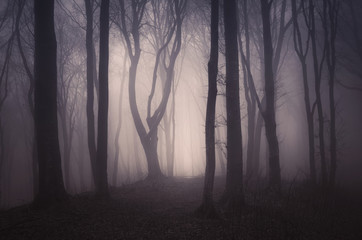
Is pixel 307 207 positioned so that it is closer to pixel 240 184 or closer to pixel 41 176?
pixel 240 184

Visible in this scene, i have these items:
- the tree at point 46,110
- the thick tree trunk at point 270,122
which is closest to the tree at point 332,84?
the thick tree trunk at point 270,122

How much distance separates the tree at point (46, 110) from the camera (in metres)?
7.07

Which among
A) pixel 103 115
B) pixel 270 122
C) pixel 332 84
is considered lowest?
pixel 270 122

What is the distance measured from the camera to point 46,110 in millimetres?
7309

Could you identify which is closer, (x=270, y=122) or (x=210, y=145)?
(x=210, y=145)

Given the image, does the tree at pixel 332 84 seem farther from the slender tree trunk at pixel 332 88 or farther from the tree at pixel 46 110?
the tree at pixel 46 110

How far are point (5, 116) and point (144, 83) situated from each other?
20131 mm

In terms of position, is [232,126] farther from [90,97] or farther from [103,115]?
[90,97]

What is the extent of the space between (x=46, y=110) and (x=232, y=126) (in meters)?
5.85

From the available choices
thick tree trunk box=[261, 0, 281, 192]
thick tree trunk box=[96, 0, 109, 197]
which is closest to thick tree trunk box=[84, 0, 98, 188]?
thick tree trunk box=[96, 0, 109, 197]

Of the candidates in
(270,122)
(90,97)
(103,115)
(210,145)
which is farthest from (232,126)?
(90,97)

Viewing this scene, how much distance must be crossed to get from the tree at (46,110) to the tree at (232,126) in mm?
5159

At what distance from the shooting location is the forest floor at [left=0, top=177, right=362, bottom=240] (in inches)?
209

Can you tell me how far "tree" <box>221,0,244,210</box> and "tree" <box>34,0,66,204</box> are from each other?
5.16 meters
